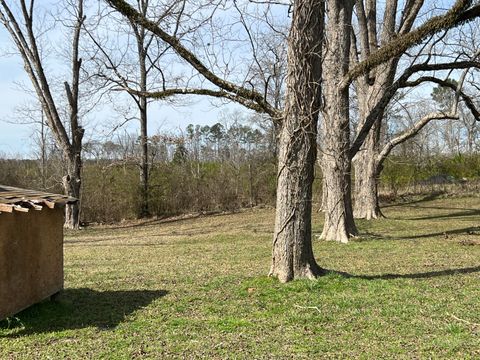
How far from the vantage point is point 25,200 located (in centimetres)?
587

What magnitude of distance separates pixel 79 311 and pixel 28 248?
43.0 inches

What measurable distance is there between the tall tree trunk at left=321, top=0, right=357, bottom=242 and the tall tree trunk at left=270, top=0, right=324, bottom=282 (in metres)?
5.37

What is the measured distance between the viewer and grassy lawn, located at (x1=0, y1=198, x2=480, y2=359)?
15.9ft

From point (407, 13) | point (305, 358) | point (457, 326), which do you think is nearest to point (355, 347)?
point (305, 358)

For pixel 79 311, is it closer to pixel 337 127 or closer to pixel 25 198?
pixel 25 198

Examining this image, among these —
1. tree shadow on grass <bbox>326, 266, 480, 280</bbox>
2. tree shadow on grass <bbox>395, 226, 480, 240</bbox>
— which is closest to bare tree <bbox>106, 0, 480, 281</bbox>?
tree shadow on grass <bbox>326, 266, 480, 280</bbox>

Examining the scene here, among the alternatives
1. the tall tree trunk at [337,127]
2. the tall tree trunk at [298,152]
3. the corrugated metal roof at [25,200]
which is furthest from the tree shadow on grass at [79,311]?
the tall tree trunk at [337,127]

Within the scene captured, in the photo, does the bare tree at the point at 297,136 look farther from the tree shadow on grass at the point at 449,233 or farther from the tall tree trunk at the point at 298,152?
the tree shadow on grass at the point at 449,233

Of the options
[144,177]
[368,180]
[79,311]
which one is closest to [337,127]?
[368,180]

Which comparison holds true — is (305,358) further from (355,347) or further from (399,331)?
(399,331)

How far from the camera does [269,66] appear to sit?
10.2 meters

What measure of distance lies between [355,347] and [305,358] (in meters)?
0.58

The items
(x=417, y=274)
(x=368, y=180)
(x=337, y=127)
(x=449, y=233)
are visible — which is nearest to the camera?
(x=417, y=274)

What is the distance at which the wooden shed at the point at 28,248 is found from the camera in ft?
18.4
